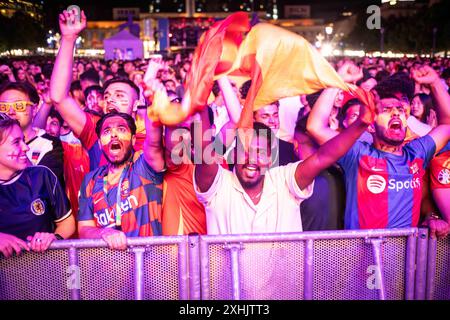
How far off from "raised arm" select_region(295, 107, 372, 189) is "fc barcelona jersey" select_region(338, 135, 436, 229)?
33 centimetres

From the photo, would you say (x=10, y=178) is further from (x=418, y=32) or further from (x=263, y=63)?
(x=418, y=32)

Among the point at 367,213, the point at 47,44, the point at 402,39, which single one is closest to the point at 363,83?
the point at 367,213

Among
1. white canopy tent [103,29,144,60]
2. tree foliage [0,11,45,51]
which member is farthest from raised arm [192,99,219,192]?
tree foliage [0,11,45,51]

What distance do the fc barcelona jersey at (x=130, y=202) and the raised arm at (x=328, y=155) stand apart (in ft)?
3.07

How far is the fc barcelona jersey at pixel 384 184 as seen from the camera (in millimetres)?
3301

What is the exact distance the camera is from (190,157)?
3.31m

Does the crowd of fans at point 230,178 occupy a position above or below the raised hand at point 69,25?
below

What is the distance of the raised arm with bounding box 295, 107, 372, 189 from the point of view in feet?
10.1

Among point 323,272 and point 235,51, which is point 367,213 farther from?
point 235,51

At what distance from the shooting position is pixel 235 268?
8.62ft

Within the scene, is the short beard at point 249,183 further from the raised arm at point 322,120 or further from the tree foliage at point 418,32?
the tree foliage at point 418,32

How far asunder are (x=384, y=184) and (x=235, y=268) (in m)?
1.27

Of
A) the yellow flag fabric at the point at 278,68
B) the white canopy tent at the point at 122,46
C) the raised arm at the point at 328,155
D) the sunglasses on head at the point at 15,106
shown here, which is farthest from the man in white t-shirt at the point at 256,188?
the white canopy tent at the point at 122,46

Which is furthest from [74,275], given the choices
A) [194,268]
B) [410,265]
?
[410,265]
